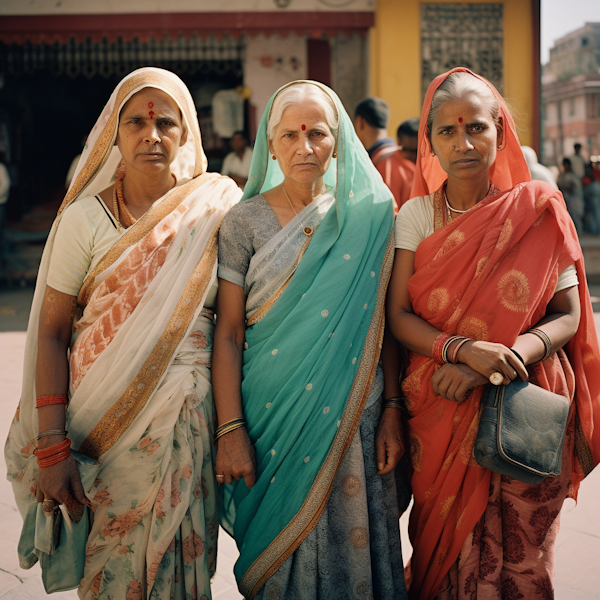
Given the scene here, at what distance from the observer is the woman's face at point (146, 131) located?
83.2 inches

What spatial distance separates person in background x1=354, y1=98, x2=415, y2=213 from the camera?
4590 mm

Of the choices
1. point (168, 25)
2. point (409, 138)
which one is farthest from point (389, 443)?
point (168, 25)

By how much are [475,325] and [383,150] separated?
334cm

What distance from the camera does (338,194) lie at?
6.85ft

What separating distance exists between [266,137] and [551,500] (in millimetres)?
1625

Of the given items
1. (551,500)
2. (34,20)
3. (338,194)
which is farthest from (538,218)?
(34,20)

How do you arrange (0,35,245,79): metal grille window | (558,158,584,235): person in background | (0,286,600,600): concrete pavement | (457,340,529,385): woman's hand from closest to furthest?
(457,340,529,385): woman's hand
(0,286,600,600): concrete pavement
(0,35,245,79): metal grille window
(558,158,584,235): person in background

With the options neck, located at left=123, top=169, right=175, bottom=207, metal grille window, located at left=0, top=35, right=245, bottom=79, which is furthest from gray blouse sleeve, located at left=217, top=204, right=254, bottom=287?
metal grille window, located at left=0, top=35, right=245, bottom=79

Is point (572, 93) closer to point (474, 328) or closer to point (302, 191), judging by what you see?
point (302, 191)

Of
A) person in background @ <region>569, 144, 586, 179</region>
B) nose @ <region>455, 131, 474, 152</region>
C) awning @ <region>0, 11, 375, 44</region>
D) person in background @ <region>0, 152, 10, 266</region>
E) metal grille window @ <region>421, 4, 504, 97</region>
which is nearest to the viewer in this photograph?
→ nose @ <region>455, 131, 474, 152</region>

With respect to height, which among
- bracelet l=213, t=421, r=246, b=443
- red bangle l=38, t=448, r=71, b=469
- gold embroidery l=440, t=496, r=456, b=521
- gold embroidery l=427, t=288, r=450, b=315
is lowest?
gold embroidery l=440, t=496, r=456, b=521

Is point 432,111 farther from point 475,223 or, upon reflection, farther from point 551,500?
point 551,500

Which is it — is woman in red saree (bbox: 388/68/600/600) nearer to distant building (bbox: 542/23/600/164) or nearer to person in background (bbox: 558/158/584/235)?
person in background (bbox: 558/158/584/235)

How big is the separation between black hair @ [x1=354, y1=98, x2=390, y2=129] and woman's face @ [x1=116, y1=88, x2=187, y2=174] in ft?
10.4
